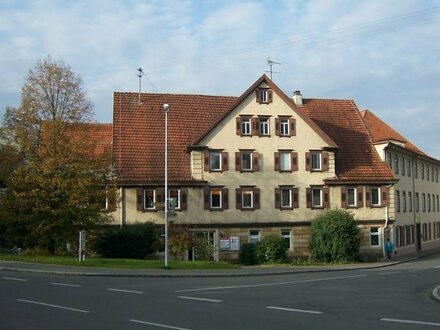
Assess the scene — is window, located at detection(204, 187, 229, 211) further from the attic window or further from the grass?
the grass

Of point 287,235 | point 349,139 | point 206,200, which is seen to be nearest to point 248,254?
point 287,235

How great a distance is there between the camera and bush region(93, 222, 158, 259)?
4159 cm

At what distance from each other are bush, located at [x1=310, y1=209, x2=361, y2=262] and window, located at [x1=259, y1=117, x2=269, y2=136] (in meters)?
7.60

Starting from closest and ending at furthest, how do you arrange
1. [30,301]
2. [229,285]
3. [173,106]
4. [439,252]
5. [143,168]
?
1. [30,301]
2. [229,285]
3. [143,168]
4. [173,106]
5. [439,252]

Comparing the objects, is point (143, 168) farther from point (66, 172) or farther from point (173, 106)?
point (66, 172)

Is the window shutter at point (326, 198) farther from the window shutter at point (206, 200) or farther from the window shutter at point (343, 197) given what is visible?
the window shutter at point (206, 200)

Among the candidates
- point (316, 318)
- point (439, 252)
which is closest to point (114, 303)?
point (316, 318)

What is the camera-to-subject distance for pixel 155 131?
48.7 metres

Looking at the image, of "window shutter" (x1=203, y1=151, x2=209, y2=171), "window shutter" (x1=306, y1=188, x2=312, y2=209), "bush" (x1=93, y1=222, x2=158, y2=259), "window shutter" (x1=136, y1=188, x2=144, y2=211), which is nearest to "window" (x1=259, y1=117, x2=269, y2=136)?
"window shutter" (x1=203, y1=151, x2=209, y2=171)

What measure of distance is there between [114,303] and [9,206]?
2256 centimetres

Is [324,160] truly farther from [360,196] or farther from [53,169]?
[53,169]

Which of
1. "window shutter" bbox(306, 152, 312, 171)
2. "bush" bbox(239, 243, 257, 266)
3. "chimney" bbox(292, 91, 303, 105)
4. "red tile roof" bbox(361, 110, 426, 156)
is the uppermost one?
"chimney" bbox(292, 91, 303, 105)

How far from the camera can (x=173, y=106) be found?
5056 cm

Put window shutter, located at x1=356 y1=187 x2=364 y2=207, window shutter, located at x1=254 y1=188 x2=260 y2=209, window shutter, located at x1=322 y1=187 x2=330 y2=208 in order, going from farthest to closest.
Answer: window shutter, located at x1=356 y1=187 x2=364 y2=207 → window shutter, located at x1=322 y1=187 x2=330 y2=208 → window shutter, located at x1=254 y1=188 x2=260 y2=209
